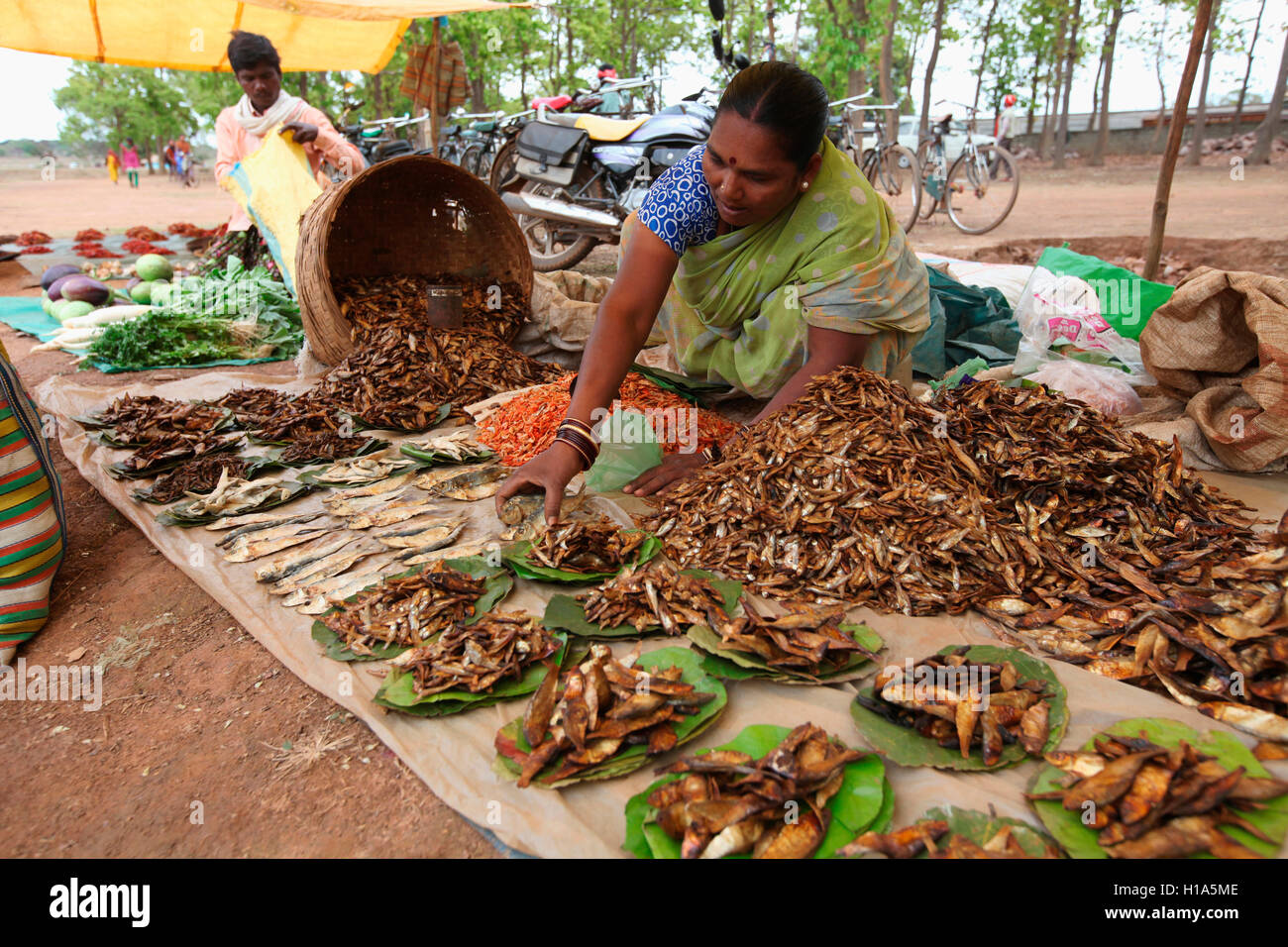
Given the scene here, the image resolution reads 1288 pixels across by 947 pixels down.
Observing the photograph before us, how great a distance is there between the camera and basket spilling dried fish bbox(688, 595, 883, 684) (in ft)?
4.59

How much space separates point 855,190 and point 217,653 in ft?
6.66

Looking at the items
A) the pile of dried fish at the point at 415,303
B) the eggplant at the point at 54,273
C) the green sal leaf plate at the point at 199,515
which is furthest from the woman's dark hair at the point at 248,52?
the green sal leaf plate at the point at 199,515

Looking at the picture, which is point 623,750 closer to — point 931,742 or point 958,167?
point 931,742

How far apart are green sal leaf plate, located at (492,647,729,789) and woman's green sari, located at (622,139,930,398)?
3.97ft

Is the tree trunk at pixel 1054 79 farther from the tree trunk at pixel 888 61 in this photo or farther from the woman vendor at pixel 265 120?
the woman vendor at pixel 265 120

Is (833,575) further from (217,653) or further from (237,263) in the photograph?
(237,263)

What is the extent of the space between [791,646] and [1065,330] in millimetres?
2598

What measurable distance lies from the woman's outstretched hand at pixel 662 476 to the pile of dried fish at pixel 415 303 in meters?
1.44

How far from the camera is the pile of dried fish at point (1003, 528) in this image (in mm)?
1484

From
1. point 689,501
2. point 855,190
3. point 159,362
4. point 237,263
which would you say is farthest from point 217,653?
point 237,263

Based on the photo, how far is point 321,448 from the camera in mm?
2549

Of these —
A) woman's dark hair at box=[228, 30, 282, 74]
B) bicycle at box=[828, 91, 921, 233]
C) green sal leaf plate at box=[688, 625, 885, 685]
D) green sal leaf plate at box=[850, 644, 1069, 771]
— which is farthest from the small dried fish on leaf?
bicycle at box=[828, 91, 921, 233]

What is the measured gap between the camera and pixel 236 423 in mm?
2793

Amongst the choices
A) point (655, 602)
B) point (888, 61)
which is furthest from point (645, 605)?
point (888, 61)
